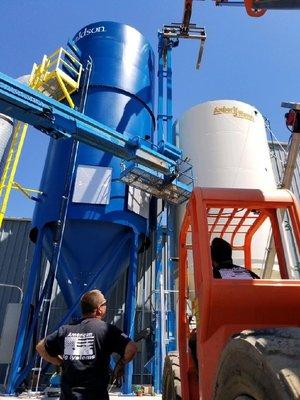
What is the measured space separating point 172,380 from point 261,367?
2389 mm

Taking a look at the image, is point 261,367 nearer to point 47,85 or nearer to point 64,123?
point 64,123

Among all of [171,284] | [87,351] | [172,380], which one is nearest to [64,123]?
[171,284]

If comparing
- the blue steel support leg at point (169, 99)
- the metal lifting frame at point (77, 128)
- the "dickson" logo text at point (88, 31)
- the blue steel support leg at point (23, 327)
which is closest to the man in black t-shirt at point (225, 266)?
the metal lifting frame at point (77, 128)

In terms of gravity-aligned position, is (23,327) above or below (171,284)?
below

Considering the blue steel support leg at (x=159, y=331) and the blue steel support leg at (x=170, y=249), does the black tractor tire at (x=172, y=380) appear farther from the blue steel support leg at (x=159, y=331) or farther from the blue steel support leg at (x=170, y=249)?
the blue steel support leg at (x=159, y=331)

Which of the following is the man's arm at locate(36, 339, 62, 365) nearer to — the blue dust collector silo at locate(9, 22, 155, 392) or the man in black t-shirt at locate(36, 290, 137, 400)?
the man in black t-shirt at locate(36, 290, 137, 400)

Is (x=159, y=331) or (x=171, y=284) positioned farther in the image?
(x=171, y=284)

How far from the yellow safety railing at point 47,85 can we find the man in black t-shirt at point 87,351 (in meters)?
7.75

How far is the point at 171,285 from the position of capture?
1054 centimetres

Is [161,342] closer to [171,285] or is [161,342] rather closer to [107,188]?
[171,285]

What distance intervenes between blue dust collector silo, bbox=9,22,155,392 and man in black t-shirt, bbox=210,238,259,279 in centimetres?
650

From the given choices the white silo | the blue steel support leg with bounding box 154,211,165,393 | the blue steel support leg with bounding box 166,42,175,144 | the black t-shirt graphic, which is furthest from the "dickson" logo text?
the black t-shirt graphic

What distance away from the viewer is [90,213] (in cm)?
924

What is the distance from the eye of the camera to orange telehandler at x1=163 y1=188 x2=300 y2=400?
61.7 inches
